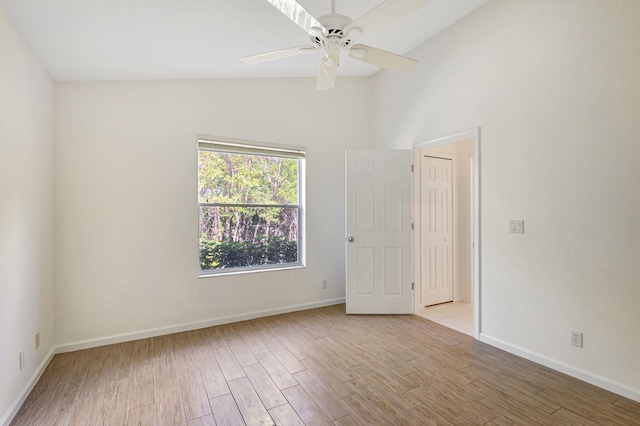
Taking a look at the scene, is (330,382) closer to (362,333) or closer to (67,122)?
(362,333)

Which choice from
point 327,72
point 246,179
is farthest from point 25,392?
point 327,72

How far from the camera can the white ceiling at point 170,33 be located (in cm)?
204

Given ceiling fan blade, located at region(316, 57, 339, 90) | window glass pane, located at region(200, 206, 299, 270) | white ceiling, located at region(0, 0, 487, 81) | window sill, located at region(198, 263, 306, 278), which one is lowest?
window sill, located at region(198, 263, 306, 278)

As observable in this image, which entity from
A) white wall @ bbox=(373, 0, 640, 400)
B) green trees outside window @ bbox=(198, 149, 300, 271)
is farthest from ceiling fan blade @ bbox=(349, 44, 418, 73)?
green trees outside window @ bbox=(198, 149, 300, 271)

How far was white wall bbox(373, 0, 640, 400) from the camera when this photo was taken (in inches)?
82.5

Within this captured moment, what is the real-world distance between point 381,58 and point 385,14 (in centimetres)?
53

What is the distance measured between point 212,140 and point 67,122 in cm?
130

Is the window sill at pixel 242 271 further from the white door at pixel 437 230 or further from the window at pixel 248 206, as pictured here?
the white door at pixel 437 230

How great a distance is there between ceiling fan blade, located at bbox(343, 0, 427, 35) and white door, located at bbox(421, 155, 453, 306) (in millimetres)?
2490

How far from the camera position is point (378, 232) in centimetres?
384

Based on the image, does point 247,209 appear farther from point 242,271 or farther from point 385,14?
point 385,14

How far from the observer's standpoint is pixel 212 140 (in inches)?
137

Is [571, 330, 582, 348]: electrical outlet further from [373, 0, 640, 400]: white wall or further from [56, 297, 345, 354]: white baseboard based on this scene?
[56, 297, 345, 354]: white baseboard

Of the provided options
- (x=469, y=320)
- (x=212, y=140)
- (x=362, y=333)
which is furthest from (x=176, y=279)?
(x=469, y=320)
